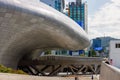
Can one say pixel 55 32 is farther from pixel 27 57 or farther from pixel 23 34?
pixel 27 57

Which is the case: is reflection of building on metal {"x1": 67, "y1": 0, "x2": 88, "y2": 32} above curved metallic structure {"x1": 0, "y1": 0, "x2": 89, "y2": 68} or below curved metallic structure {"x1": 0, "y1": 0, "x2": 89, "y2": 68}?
above

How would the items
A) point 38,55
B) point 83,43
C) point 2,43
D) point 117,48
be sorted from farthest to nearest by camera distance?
point 38,55 → point 83,43 → point 2,43 → point 117,48

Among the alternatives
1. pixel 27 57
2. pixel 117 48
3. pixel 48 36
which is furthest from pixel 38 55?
pixel 117 48

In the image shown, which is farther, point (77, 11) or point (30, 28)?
point (77, 11)

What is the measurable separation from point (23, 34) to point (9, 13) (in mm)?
5939

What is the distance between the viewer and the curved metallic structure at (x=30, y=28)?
99.3 ft

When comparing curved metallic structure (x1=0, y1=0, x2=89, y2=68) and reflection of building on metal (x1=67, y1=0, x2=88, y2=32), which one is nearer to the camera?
curved metallic structure (x1=0, y1=0, x2=89, y2=68)

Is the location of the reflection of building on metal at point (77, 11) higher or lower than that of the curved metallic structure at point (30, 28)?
higher

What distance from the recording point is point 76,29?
125 ft

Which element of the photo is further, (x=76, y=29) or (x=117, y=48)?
(x=76, y=29)

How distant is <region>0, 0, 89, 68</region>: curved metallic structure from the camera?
30281 mm

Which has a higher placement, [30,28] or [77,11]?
[77,11]

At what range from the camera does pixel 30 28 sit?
111 ft

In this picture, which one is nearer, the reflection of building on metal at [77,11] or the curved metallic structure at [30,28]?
the curved metallic structure at [30,28]
